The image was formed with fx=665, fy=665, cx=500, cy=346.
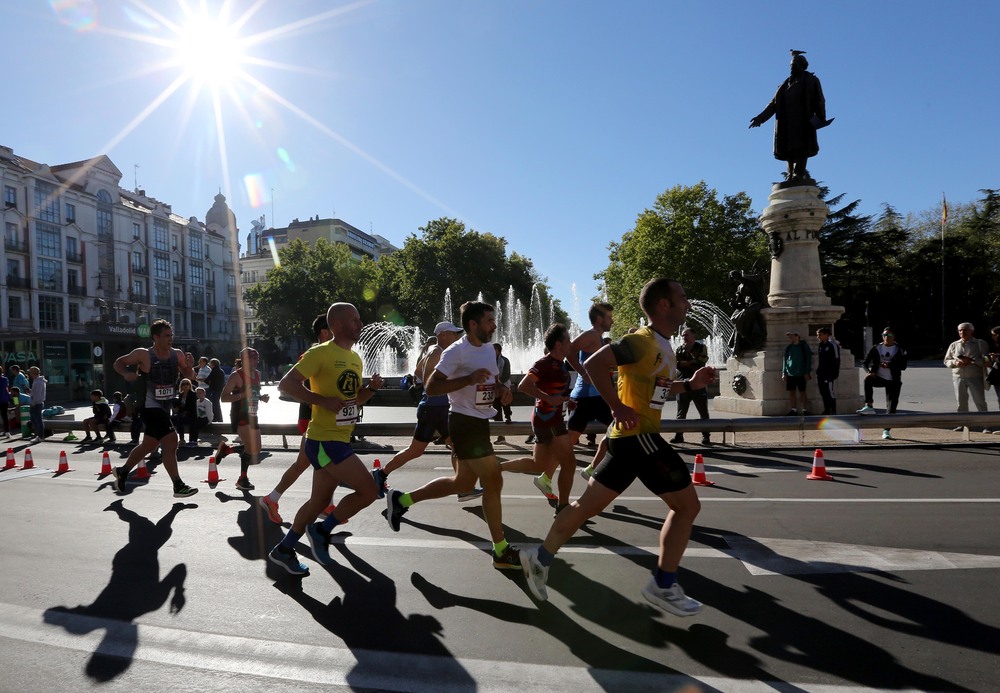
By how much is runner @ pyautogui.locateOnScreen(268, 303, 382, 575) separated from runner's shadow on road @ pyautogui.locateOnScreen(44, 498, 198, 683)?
73 centimetres

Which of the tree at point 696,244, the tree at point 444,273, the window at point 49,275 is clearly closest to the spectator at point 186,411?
the tree at point 696,244

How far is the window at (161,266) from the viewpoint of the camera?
59584mm

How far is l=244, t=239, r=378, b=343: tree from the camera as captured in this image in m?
58.7

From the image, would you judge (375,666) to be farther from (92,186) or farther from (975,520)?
(92,186)

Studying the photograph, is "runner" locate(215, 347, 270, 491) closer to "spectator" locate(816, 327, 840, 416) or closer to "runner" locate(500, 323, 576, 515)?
"runner" locate(500, 323, 576, 515)

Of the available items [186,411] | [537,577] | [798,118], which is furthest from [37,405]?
[798,118]

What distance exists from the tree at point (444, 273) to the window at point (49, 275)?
23.5 meters

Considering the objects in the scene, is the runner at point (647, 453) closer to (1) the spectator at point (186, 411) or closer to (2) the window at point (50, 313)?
(1) the spectator at point (186, 411)

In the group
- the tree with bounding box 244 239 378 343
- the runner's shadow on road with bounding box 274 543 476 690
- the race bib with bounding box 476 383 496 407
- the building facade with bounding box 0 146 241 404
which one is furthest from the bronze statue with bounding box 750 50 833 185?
the tree with bounding box 244 239 378 343

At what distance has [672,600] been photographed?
359cm

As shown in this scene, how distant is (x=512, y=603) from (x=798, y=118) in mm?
13755

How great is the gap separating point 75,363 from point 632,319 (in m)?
38.0

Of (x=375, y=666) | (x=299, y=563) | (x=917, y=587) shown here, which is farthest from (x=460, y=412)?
(x=917, y=587)

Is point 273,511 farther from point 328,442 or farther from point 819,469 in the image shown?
point 819,469
